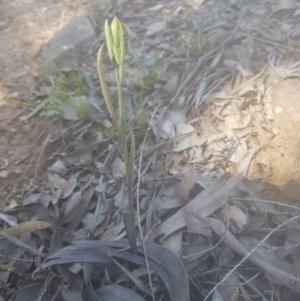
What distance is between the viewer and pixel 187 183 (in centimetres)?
167

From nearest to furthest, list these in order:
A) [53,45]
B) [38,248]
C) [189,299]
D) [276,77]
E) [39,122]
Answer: [189,299] → [38,248] → [276,77] → [39,122] → [53,45]

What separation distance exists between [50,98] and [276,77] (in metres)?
1.09

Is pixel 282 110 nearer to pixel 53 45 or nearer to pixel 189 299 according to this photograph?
pixel 189 299

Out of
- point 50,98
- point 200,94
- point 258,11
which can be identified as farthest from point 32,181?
point 258,11

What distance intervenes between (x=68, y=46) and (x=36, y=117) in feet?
1.66

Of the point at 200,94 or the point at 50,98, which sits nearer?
the point at 200,94

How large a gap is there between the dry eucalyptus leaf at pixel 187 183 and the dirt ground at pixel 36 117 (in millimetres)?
222

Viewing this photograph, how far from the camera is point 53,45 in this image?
101 inches

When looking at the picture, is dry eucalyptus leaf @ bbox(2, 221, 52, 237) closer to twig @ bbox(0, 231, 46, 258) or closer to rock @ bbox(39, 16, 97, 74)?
twig @ bbox(0, 231, 46, 258)

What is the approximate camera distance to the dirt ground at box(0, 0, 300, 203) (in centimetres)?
165

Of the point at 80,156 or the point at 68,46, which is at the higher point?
the point at 68,46

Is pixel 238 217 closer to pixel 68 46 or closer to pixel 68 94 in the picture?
pixel 68 94

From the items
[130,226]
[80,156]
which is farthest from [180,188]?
[80,156]

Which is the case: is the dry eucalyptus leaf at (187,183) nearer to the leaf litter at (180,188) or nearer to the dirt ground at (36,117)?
the leaf litter at (180,188)
